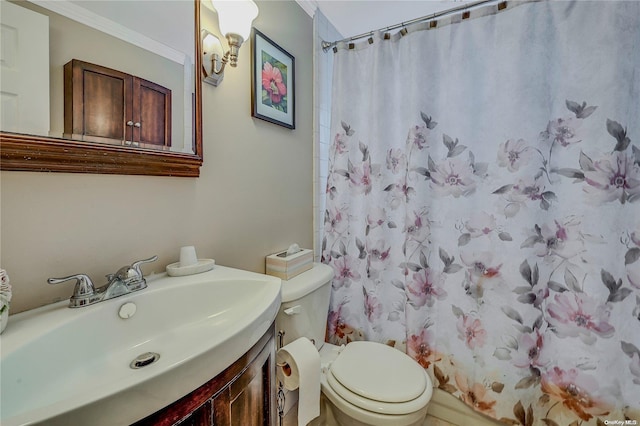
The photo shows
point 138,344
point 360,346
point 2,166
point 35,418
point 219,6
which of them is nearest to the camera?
point 35,418

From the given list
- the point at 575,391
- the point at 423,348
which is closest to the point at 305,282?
the point at 423,348

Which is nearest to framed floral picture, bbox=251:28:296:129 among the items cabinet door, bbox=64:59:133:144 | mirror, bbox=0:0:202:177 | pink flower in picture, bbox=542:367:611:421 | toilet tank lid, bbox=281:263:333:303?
mirror, bbox=0:0:202:177

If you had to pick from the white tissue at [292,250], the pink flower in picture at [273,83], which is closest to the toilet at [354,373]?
the white tissue at [292,250]

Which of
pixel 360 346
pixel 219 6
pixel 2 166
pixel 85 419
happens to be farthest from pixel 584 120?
pixel 2 166

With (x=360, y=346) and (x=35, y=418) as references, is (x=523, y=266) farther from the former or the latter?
(x=35, y=418)

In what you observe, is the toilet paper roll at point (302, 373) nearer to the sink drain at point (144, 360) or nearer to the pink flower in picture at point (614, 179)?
the sink drain at point (144, 360)

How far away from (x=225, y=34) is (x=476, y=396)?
6.12 feet

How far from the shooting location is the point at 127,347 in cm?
65

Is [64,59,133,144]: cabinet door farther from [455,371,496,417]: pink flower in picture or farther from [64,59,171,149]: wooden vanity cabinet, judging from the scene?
[455,371,496,417]: pink flower in picture

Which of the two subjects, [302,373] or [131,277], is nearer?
[131,277]

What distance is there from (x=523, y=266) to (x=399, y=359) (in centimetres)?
66

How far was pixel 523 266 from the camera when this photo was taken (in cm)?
116

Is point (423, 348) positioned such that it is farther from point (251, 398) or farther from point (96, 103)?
point (96, 103)

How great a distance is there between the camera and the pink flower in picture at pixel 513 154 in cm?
114
